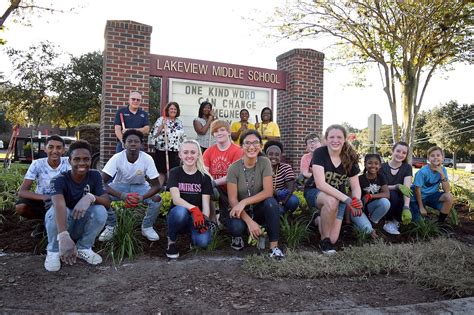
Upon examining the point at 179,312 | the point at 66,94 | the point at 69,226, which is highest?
the point at 66,94

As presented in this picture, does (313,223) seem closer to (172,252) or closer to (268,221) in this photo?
(268,221)

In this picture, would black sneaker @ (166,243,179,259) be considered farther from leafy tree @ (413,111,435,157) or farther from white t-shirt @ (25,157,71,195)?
leafy tree @ (413,111,435,157)

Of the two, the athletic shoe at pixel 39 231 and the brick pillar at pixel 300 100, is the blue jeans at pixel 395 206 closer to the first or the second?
the brick pillar at pixel 300 100

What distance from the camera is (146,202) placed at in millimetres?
4402

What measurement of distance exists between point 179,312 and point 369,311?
131 cm

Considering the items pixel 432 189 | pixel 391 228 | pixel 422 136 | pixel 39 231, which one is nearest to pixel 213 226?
pixel 39 231

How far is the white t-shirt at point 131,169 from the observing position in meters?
4.36

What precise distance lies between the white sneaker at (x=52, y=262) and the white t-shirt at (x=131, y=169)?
1.14 meters

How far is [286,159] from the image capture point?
904cm

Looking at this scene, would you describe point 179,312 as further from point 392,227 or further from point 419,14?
point 419,14

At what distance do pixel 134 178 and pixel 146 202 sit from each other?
32 centimetres

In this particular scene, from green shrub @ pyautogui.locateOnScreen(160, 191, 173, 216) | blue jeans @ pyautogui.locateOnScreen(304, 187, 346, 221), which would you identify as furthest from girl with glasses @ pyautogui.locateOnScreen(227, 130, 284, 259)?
green shrub @ pyautogui.locateOnScreen(160, 191, 173, 216)

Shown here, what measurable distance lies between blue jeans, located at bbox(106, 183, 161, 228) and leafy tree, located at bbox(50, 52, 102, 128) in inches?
757

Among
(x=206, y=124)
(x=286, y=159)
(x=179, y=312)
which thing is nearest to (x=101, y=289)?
(x=179, y=312)
